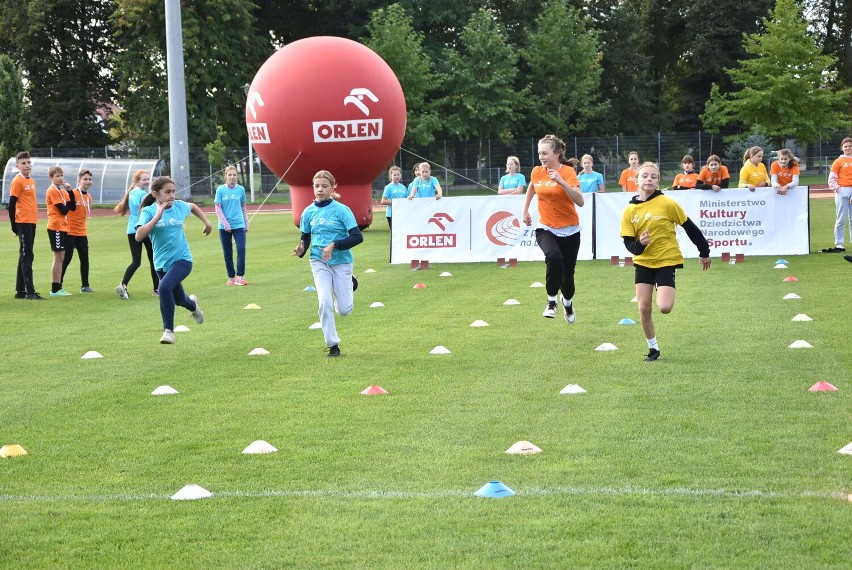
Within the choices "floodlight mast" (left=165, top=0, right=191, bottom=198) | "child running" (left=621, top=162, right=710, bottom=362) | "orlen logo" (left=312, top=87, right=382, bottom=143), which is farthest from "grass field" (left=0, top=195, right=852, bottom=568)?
"floodlight mast" (left=165, top=0, right=191, bottom=198)

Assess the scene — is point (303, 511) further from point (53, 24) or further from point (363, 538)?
point (53, 24)

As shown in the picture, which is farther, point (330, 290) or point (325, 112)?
point (325, 112)

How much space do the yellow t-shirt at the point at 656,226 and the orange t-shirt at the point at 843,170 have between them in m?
10.7

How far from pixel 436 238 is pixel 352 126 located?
179 inches

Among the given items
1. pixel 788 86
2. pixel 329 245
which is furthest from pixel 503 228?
pixel 788 86

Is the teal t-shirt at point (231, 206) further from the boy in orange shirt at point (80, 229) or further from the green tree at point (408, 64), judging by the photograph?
the green tree at point (408, 64)

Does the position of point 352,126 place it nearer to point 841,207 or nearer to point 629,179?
point 629,179

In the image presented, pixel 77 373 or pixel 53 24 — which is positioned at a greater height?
pixel 53 24

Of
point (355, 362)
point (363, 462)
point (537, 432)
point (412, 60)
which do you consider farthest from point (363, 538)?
point (412, 60)

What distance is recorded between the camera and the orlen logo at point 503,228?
67.5 feet

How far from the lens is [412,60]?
54.5 meters

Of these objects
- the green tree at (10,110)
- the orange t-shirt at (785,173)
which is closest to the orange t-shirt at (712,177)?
the orange t-shirt at (785,173)

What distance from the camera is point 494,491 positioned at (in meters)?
6.07

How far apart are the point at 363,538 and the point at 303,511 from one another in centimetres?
58
